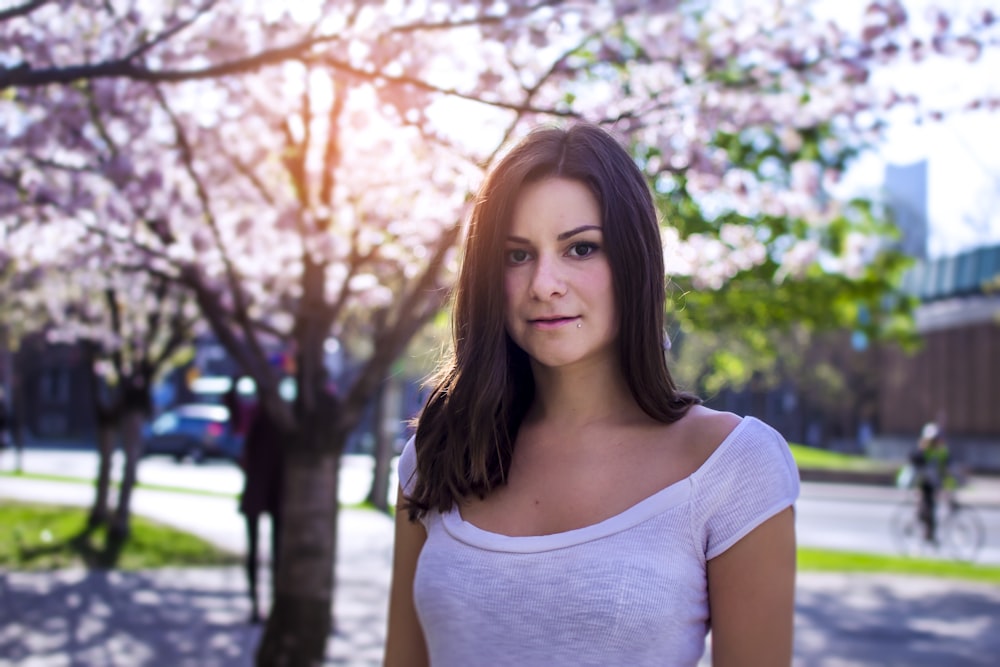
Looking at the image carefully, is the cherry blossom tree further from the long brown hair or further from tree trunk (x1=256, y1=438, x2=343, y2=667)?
the long brown hair

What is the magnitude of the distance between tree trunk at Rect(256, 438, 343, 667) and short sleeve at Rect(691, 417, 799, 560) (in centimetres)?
446

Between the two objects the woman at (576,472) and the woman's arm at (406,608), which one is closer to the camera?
the woman at (576,472)

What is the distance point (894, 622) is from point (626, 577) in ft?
28.2

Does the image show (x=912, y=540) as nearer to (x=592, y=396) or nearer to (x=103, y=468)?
(x=103, y=468)

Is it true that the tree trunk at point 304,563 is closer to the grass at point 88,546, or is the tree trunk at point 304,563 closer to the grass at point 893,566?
the grass at point 88,546

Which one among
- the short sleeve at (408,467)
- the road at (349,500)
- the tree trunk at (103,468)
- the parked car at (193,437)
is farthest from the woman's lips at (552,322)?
the parked car at (193,437)

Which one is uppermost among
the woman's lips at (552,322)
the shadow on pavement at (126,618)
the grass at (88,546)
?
the woman's lips at (552,322)

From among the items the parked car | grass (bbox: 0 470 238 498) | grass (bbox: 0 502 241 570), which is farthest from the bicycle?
the parked car

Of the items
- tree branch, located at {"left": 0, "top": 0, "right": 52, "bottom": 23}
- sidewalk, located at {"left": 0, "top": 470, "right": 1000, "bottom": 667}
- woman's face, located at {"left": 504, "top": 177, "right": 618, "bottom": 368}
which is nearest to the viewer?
woman's face, located at {"left": 504, "top": 177, "right": 618, "bottom": 368}

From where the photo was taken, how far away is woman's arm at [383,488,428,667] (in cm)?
217

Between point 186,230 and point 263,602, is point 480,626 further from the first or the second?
point 263,602

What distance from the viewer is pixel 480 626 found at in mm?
1900

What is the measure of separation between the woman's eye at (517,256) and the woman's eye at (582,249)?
0.10 m

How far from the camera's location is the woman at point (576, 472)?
5.93ft
